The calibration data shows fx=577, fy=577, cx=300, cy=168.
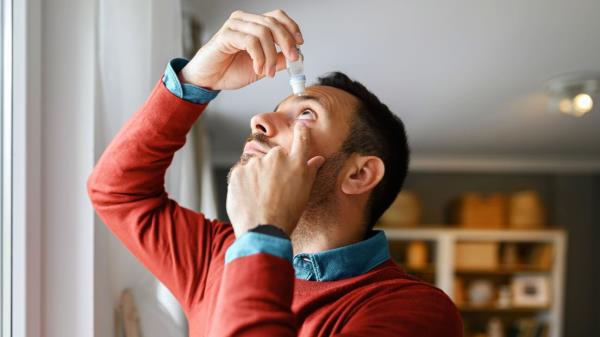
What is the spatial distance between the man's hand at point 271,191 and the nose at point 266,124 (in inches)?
7.0

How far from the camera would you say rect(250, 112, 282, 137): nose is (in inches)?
41.2

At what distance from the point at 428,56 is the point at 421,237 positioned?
232 centimetres

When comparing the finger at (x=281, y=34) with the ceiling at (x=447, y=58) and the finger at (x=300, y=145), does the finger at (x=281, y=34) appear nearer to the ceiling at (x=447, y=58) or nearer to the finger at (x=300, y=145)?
the finger at (x=300, y=145)

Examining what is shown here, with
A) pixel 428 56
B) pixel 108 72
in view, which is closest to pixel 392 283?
pixel 108 72

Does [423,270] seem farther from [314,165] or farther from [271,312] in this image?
[271,312]

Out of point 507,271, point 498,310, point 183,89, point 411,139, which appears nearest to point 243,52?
point 183,89

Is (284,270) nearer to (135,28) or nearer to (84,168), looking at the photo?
(84,168)

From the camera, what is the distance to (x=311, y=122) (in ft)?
3.60

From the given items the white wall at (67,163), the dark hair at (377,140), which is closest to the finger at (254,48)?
the dark hair at (377,140)

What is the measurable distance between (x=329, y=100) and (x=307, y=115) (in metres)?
0.06

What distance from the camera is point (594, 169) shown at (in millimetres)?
4695

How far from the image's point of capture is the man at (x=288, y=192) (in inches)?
33.5

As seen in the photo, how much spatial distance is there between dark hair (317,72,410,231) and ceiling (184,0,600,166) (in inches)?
29.8

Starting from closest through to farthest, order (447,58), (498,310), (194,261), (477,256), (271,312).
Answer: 1. (271,312)
2. (194,261)
3. (447,58)
4. (477,256)
5. (498,310)
